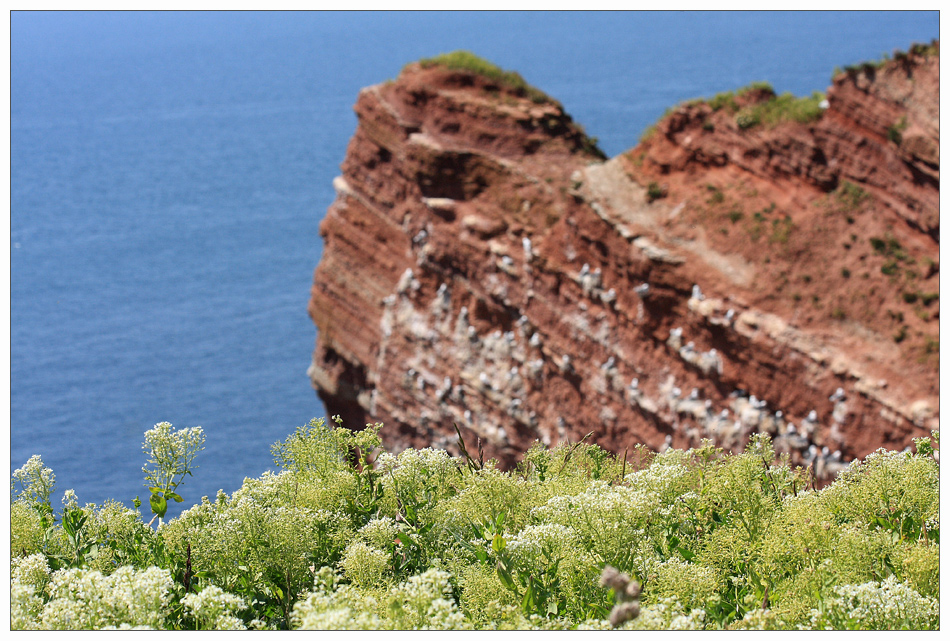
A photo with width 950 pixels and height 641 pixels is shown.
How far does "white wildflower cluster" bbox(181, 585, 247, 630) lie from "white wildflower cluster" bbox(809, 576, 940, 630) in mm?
3867

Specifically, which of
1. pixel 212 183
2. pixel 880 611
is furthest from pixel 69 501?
pixel 212 183

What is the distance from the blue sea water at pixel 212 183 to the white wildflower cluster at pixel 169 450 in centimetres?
2037

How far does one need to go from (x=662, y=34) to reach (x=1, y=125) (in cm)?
12299

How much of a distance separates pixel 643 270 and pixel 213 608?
854 inches

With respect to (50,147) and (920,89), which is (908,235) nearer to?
(920,89)

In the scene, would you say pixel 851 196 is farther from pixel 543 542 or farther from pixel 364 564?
pixel 364 564

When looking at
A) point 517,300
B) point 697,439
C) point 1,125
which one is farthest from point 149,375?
point 1,125

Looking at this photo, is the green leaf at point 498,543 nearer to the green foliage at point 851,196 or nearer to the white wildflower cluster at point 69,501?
the white wildflower cluster at point 69,501

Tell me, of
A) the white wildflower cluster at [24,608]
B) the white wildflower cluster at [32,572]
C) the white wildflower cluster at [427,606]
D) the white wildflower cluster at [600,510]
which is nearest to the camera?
the white wildflower cluster at [427,606]

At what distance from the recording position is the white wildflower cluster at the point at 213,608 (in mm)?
6785

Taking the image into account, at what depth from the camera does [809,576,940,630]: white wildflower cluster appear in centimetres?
673

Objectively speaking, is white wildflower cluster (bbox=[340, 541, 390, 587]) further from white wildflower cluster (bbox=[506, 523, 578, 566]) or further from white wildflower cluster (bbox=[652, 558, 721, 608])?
white wildflower cluster (bbox=[652, 558, 721, 608])

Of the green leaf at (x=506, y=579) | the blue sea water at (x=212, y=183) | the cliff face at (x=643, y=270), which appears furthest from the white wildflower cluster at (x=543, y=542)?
the blue sea water at (x=212, y=183)

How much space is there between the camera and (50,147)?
82.0 meters
